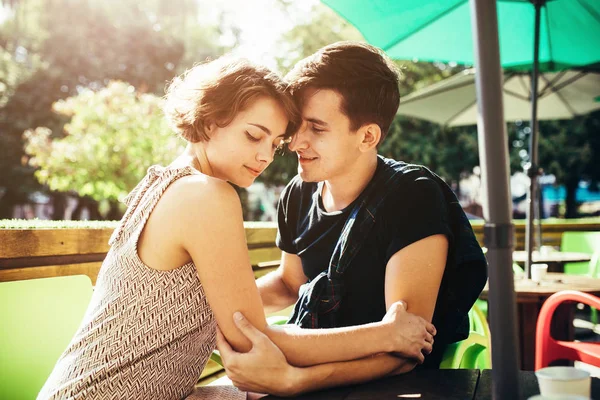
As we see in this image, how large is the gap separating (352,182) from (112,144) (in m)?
12.9

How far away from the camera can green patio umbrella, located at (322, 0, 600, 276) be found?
4.79 metres

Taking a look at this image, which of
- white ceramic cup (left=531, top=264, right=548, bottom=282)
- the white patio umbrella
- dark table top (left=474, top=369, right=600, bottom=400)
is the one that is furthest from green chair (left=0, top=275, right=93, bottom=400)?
the white patio umbrella

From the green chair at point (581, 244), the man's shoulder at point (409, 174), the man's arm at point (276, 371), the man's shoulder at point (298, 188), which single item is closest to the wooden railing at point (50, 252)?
the man's shoulder at point (298, 188)

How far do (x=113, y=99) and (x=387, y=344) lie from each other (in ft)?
46.3

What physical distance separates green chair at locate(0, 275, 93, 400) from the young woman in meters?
0.69

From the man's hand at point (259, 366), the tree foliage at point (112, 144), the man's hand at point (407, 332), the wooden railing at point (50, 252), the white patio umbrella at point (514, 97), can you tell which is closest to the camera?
the man's hand at point (259, 366)

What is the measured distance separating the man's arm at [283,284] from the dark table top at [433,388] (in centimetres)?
96

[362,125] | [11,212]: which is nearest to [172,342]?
[362,125]

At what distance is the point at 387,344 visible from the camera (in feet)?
5.83

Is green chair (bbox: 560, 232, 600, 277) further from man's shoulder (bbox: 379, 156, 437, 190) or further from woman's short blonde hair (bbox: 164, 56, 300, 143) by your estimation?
woman's short blonde hair (bbox: 164, 56, 300, 143)

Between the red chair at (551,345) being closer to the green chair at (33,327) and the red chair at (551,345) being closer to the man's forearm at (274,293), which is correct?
the man's forearm at (274,293)

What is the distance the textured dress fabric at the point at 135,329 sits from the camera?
5.69ft

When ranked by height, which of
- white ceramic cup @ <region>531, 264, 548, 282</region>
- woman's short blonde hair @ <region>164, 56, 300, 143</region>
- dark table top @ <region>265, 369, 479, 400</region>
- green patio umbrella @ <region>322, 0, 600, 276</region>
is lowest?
white ceramic cup @ <region>531, 264, 548, 282</region>

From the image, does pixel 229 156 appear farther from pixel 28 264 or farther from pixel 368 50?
pixel 28 264
